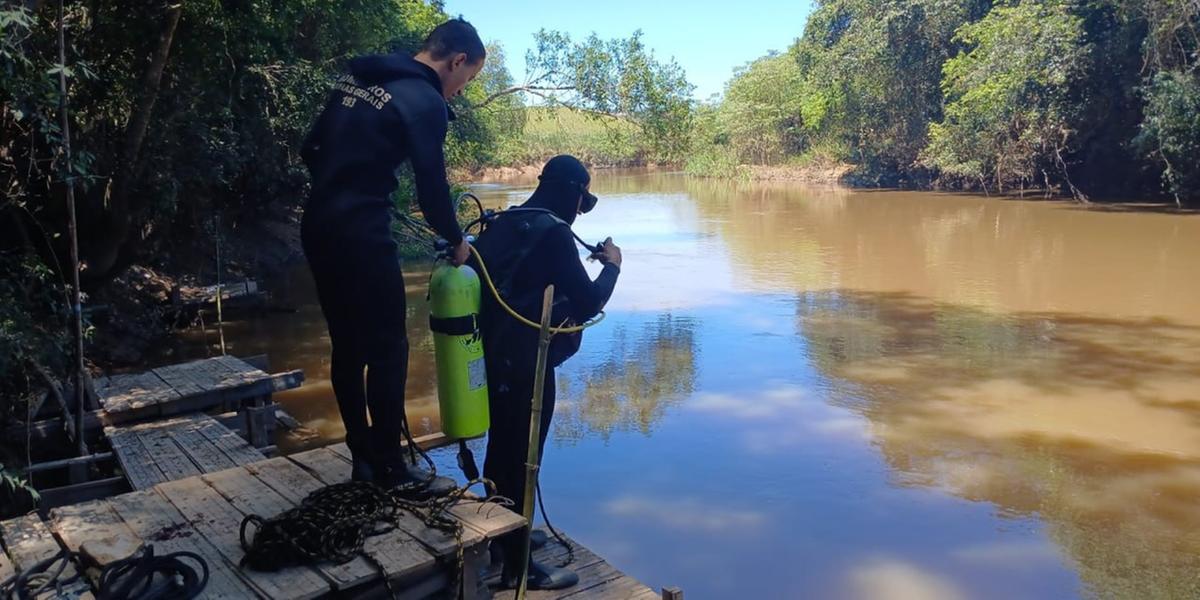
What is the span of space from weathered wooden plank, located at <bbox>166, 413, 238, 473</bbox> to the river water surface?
65.2 inches

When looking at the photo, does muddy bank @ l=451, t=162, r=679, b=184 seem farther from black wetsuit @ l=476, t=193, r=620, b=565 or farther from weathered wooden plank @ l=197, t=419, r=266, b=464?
black wetsuit @ l=476, t=193, r=620, b=565

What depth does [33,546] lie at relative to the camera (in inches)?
114

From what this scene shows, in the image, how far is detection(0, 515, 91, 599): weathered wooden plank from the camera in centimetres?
266

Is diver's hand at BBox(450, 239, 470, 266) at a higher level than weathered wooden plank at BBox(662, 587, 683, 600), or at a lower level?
higher

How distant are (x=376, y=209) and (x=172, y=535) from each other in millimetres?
1235

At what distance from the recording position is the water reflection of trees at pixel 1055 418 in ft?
17.5

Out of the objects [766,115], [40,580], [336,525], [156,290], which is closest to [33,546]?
[40,580]

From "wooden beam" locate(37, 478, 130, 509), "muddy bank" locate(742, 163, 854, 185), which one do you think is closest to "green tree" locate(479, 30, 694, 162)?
"wooden beam" locate(37, 478, 130, 509)

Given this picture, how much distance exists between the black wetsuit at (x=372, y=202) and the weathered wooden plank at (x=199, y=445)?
1794mm

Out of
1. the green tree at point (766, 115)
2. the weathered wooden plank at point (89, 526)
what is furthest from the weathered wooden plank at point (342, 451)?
the green tree at point (766, 115)

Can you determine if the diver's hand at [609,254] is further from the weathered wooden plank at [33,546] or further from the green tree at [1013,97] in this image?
the green tree at [1013,97]

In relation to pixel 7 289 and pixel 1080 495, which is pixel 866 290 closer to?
pixel 1080 495

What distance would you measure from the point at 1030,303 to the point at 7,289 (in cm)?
1136

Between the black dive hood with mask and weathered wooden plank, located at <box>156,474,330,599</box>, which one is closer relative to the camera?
weathered wooden plank, located at <box>156,474,330,599</box>
